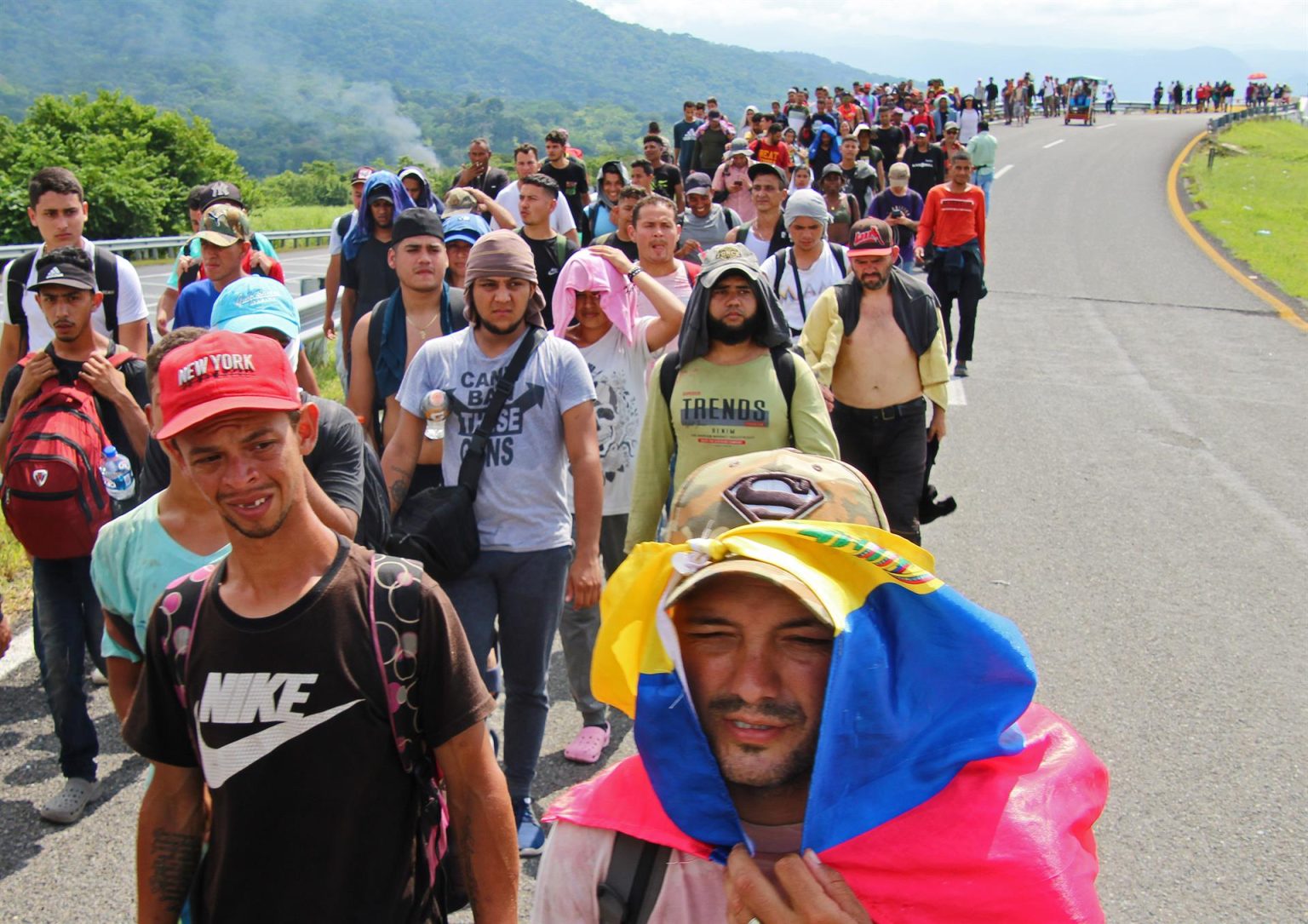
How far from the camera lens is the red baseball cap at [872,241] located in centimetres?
608

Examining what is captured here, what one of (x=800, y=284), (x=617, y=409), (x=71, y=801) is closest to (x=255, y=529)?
(x=71, y=801)

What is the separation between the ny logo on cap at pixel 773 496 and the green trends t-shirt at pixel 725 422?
8.80ft

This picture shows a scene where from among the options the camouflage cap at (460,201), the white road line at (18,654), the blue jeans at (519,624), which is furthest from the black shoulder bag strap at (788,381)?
the camouflage cap at (460,201)

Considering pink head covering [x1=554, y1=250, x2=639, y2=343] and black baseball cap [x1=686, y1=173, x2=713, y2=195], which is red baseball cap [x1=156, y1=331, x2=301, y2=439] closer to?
pink head covering [x1=554, y1=250, x2=639, y2=343]

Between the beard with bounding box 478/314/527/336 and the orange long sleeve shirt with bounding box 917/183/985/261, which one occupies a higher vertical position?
the beard with bounding box 478/314/527/336

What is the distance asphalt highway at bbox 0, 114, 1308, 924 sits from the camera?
4.02m

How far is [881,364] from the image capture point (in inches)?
240

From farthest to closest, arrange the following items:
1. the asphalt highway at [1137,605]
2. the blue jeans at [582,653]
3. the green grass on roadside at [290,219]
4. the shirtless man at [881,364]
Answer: the green grass on roadside at [290,219] → the shirtless man at [881,364] → the blue jeans at [582,653] → the asphalt highway at [1137,605]

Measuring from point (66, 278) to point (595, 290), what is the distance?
83.4 inches

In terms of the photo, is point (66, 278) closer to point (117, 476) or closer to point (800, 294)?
point (117, 476)

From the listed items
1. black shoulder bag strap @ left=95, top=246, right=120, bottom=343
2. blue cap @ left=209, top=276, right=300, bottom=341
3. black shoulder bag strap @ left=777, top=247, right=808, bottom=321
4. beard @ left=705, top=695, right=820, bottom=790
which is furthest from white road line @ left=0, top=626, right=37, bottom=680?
beard @ left=705, top=695, right=820, bottom=790

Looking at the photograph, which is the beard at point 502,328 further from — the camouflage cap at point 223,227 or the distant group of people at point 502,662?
the camouflage cap at point 223,227

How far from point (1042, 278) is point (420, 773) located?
18327 millimetres

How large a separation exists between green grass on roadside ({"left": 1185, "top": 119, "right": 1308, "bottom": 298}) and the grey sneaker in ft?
59.1
